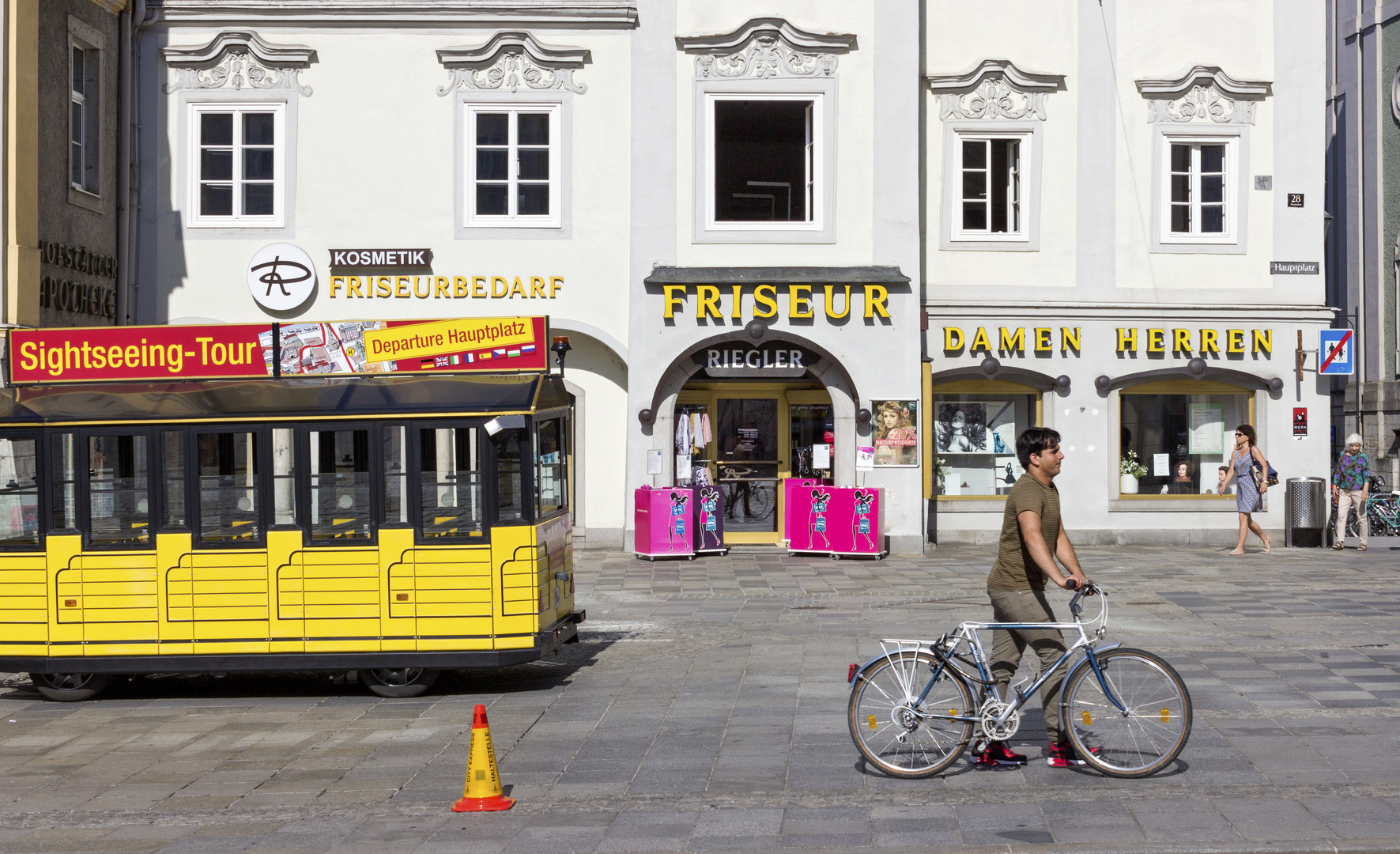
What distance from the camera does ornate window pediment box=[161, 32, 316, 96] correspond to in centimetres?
1919

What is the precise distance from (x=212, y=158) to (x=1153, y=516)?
47.5 feet

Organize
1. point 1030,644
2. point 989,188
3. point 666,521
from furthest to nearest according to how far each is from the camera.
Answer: point 989,188
point 666,521
point 1030,644

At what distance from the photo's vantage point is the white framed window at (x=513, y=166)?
1933 centimetres

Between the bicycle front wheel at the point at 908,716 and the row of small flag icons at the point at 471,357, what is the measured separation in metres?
4.18

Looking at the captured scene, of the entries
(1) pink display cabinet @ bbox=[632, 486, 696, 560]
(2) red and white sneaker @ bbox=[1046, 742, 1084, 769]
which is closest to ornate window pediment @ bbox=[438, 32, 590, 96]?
(1) pink display cabinet @ bbox=[632, 486, 696, 560]

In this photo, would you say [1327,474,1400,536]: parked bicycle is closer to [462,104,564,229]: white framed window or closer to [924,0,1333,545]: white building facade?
[924,0,1333,545]: white building facade

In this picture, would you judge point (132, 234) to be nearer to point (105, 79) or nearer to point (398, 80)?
point (105, 79)

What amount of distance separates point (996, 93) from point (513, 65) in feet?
22.9

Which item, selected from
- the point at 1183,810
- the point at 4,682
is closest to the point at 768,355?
the point at 4,682

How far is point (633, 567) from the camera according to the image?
17797 millimetres

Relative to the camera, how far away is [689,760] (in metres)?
7.87

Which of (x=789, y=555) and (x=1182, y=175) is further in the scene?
(x=1182, y=175)

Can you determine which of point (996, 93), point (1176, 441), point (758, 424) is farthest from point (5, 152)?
point (1176, 441)

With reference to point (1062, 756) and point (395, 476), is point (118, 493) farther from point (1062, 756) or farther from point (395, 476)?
point (1062, 756)
